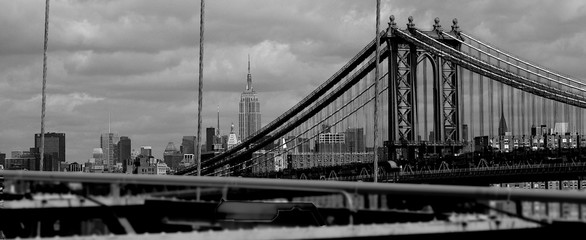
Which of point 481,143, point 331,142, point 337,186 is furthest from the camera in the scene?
point 331,142

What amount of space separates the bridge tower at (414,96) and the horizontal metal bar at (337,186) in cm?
8014

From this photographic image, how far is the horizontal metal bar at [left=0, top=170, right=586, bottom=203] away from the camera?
13820 mm

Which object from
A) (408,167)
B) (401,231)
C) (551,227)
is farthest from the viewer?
(408,167)

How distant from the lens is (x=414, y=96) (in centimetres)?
9956

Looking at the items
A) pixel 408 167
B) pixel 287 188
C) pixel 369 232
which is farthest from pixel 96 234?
pixel 408 167

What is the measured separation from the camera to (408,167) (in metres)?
91.6

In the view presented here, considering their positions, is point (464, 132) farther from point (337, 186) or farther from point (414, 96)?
point (337, 186)

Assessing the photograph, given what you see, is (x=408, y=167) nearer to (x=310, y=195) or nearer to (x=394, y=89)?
(x=394, y=89)

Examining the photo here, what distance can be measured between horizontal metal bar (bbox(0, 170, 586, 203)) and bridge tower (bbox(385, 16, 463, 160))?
263ft

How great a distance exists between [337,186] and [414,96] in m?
84.8

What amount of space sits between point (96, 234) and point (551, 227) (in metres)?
5.89

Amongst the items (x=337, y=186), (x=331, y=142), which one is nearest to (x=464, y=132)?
(x=331, y=142)

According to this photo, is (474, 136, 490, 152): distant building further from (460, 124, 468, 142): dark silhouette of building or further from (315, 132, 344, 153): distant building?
(315, 132, 344, 153): distant building

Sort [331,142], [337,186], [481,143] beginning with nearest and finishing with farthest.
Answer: [337,186] → [481,143] → [331,142]
